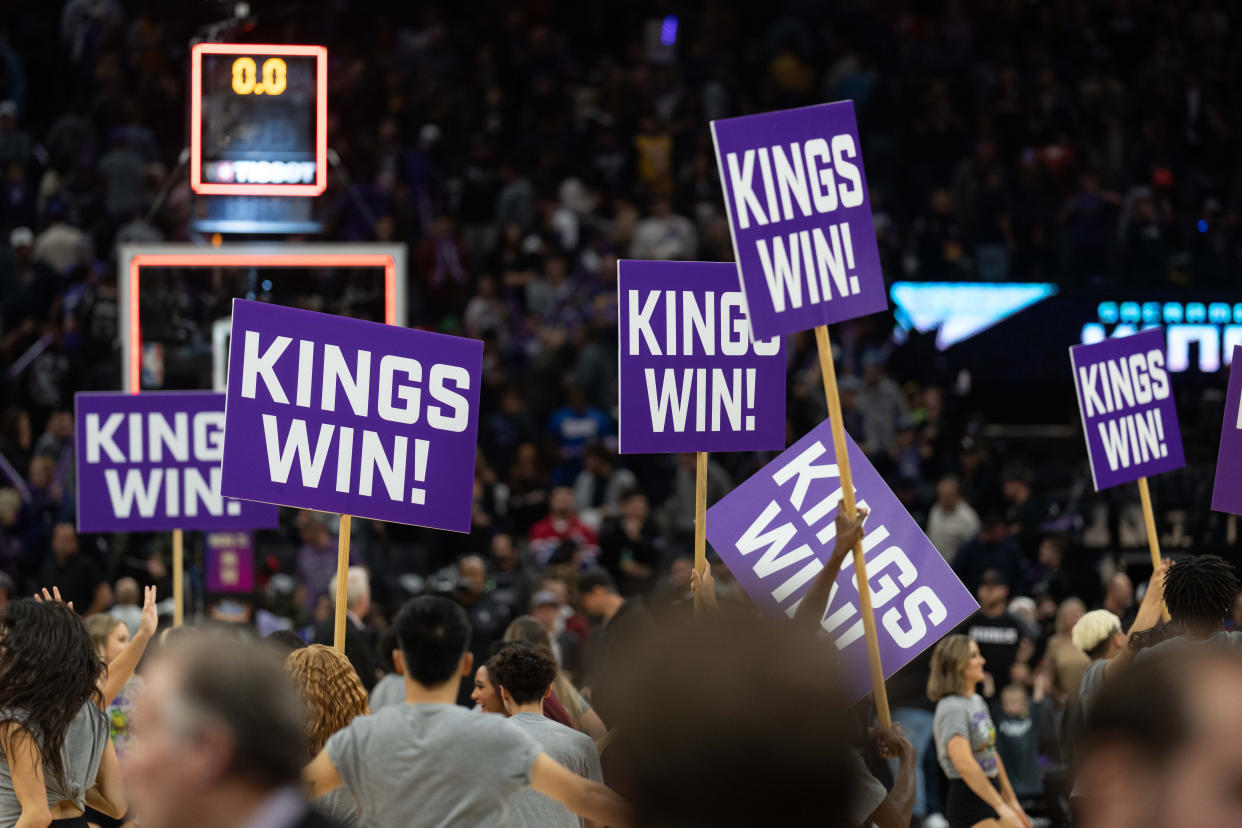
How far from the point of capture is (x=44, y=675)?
5684 millimetres

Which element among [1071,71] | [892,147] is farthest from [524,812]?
[1071,71]

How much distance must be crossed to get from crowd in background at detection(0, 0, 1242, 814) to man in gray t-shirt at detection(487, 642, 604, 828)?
4.00 meters

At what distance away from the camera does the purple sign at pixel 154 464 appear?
30.9 feet

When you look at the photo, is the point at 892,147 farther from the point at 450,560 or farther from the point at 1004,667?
the point at 1004,667

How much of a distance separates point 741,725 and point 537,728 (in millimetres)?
4034

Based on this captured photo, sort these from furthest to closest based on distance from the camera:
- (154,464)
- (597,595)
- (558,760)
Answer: (597,595)
(154,464)
(558,760)

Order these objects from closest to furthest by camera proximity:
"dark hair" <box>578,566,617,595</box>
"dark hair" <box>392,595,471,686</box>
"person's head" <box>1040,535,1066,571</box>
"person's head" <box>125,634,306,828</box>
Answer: "person's head" <box>125,634,306,828</box> → "dark hair" <box>392,595,471,686</box> → "dark hair" <box>578,566,617,595</box> → "person's head" <box>1040,535,1066,571</box>

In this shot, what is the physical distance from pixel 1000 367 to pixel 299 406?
12.7 meters

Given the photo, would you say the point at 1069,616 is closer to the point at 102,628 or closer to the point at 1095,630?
the point at 1095,630

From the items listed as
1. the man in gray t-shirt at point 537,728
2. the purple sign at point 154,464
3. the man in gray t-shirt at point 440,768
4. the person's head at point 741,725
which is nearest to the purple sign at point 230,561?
the purple sign at point 154,464

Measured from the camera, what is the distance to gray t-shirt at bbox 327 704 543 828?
4516 millimetres

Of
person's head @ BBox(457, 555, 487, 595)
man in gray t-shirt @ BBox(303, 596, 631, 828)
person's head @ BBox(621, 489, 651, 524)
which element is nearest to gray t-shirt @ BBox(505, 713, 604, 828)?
man in gray t-shirt @ BBox(303, 596, 631, 828)

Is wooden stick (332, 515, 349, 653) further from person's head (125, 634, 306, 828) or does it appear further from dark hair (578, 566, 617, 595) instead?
dark hair (578, 566, 617, 595)

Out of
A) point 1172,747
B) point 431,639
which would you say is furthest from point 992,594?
point 1172,747
